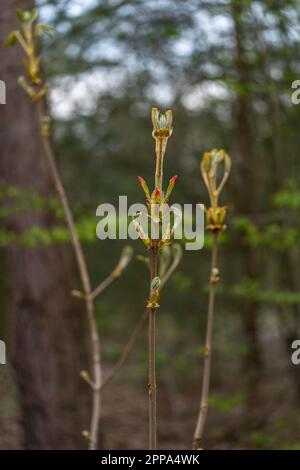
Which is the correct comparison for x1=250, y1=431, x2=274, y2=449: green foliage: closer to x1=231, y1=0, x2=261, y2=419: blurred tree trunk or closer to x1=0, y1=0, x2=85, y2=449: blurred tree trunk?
x1=0, y1=0, x2=85, y2=449: blurred tree trunk

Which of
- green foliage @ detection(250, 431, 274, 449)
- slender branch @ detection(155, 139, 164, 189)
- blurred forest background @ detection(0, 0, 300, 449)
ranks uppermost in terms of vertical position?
blurred forest background @ detection(0, 0, 300, 449)

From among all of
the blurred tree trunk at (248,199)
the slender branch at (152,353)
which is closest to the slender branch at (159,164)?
the slender branch at (152,353)

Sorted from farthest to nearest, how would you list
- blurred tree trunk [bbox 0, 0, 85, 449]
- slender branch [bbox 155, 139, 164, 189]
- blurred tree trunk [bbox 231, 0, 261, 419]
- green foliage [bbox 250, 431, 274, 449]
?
blurred tree trunk [bbox 231, 0, 261, 419] → green foliage [bbox 250, 431, 274, 449] → blurred tree trunk [bbox 0, 0, 85, 449] → slender branch [bbox 155, 139, 164, 189]

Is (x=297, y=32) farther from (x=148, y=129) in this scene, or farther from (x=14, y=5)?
(x=148, y=129)

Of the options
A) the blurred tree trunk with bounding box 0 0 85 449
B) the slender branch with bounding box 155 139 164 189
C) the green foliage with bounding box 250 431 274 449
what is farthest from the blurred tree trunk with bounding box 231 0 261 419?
the slender branch with bounding box 155 139 164 189

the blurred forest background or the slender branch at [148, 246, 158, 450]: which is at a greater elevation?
the blurred forest background

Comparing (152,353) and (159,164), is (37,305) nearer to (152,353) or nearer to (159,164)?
(152,353)

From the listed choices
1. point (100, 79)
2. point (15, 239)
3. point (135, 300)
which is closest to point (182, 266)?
point (135, 300)

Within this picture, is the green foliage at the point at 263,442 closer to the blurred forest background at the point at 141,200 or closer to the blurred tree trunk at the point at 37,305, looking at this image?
the blurred forest background at the point at 141,200
